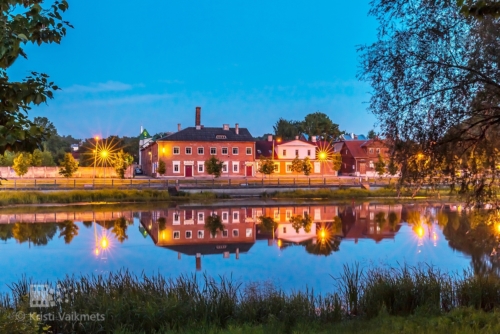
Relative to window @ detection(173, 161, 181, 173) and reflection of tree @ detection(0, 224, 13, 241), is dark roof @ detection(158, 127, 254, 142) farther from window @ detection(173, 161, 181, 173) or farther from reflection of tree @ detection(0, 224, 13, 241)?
reflection of tree @ detection(0, 224, 13, 241)

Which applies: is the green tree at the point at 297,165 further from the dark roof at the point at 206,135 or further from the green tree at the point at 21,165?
the green tree at the point at 21,165

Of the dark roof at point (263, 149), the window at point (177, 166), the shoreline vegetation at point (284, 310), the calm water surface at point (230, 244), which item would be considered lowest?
the calm water surface at point (230, 244)

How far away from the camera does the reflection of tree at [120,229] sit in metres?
23.0

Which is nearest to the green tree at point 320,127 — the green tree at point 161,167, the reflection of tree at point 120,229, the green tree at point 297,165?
the green tree at point 297,165

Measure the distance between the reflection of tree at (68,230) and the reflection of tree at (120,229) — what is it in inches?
82.6

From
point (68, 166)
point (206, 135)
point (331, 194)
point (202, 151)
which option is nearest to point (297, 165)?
point (202, 151)

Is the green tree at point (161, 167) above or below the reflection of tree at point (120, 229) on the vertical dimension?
above

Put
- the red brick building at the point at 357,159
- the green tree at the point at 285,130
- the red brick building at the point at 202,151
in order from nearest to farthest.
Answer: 1. the red brick building at the point at 202,151
2. the red brick building at the point at 357,159
3. the green tree at the point at 285,130

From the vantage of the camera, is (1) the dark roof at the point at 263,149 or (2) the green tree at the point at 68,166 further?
(1) the dark roof at the point at 263,149

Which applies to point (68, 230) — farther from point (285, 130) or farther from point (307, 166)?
point (285, 130)

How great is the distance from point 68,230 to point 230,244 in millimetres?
10165

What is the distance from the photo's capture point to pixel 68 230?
24844 mm

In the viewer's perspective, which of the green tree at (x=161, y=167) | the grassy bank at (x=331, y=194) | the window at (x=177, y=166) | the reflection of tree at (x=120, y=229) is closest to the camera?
the reflection of tree at (x=120, y=229)

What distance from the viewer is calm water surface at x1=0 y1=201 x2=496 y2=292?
15344 millimetres
